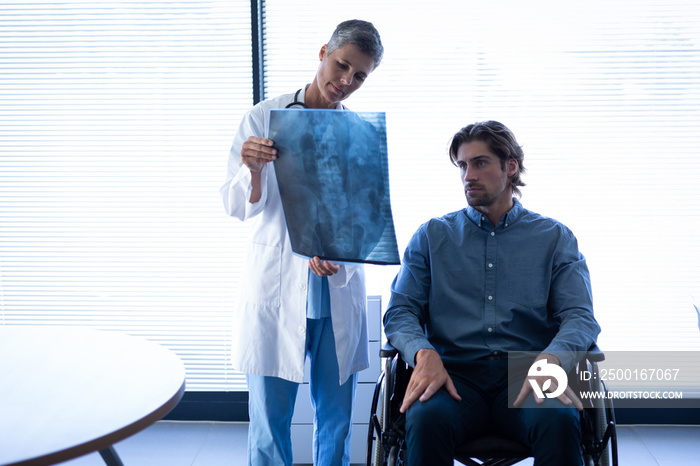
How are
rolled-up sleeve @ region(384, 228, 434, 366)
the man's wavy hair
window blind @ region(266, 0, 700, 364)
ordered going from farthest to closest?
window blind @ region(266, 0, 700, 364) → the man's wavy hair → rolled-up sleeve @ region(384, 228, 434, 366)

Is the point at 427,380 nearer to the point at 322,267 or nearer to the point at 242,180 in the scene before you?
the point at 322,267

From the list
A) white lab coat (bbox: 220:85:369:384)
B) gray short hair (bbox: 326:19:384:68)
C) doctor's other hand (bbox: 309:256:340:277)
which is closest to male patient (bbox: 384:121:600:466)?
white lab coat (bbox: 220:85:369:384)

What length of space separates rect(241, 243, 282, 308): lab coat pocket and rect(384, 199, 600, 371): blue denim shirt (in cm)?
37

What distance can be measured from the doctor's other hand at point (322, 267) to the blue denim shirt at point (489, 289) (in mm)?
337

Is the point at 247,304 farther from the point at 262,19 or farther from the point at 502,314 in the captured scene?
the point at 262,19

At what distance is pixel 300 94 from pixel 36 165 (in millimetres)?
1837

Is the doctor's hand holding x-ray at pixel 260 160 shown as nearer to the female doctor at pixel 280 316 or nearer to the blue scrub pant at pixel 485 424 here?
the female doctor at pixel 280 316

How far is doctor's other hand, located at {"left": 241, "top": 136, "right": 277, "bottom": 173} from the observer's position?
1460 millimetres

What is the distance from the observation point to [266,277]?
1.64 metres

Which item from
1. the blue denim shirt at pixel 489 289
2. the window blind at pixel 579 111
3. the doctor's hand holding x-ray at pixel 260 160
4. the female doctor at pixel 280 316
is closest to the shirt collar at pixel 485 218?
the blue denim shirt at pixel 489 289

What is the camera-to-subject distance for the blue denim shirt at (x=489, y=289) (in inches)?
69.2

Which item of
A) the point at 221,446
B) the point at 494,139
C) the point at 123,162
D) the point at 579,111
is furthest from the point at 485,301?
the point at 123,162

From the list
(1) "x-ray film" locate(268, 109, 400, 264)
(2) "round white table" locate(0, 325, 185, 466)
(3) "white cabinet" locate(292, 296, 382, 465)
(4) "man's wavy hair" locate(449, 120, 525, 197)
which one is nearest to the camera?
(2) "round white table" locate(0, 325, 185, 466)

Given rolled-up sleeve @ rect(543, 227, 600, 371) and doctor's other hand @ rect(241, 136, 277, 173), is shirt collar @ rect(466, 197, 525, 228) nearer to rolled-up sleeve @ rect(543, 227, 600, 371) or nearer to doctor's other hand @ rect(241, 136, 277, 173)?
rolled-up sleeve @ rect(543, 227, 600, 371)
